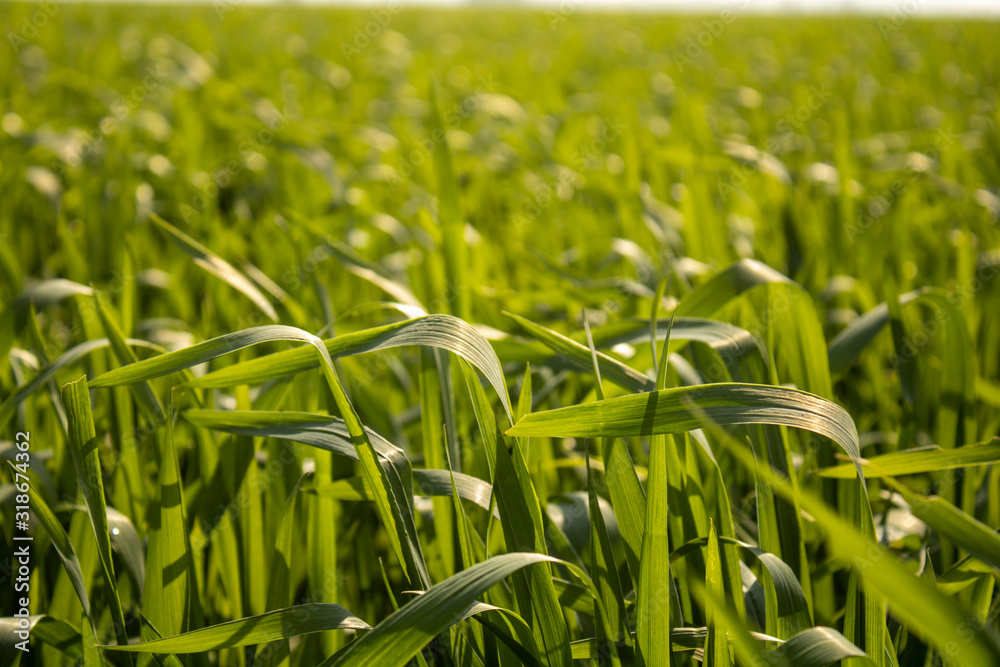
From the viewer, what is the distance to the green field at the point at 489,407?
A: 0.44m

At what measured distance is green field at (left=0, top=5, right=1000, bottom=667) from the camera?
1.44ft

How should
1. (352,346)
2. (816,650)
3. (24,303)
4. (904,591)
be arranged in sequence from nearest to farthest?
(904,591) < (816,650) < (352,346) < (24,303)

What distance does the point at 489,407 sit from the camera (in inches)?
19.0

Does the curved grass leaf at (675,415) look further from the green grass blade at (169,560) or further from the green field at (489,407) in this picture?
the green grass blade at (169,560)

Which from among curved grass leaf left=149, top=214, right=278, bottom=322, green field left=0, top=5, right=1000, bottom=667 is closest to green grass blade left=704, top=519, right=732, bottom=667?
green field left=0, top=5, right=1000, bottom=667

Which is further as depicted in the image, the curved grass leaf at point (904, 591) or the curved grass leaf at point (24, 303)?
the curved grass leaf at point (24, 303)

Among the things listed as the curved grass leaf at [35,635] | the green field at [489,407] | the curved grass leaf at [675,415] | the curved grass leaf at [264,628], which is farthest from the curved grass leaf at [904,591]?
the curved grass leaf at [35,635]

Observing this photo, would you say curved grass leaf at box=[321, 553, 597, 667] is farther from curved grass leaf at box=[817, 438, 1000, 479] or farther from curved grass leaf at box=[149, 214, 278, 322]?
curved grass leaf at box=[149, 214, 278, 322]

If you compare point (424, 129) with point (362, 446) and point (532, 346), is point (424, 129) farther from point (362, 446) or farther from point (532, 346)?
point (362, 446)

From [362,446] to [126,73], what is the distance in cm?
371

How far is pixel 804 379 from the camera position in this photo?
26.5 inches

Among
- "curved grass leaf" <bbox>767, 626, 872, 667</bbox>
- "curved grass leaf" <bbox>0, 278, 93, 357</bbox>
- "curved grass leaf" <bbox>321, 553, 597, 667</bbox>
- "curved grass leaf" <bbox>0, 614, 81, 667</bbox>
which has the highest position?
"curved grass leaf" <bbox>0, 278, 93, 357</bbox>

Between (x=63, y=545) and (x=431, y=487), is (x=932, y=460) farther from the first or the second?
(x=63, y=545)

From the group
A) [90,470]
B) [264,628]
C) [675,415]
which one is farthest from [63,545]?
[675,415]
